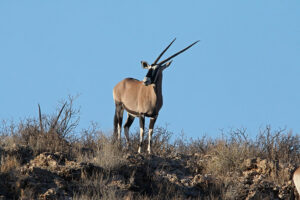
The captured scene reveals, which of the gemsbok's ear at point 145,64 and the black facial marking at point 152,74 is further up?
the gemsbok's ear at point 145,64

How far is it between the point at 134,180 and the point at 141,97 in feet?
15.1

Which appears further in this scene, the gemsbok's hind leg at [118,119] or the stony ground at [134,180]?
the gemsbok's hind leg at [118,119]

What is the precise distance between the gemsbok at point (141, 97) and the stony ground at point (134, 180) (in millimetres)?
1849

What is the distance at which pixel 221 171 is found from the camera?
13.0 m

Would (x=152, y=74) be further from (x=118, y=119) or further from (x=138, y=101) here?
(x=118, y=119)

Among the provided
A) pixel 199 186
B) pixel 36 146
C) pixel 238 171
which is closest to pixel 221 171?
pixel 238 171

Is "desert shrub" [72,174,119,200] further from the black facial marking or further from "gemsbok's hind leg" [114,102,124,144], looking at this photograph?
"gemsbok's hind leg" [114,102,124,144]

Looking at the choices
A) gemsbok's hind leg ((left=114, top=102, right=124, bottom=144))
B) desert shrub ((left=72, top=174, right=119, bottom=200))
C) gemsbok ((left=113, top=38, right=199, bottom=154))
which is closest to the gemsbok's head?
gemsbok ((left=113, top=38, right=199, bottom=154))

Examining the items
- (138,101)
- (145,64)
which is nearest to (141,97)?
(138,101)

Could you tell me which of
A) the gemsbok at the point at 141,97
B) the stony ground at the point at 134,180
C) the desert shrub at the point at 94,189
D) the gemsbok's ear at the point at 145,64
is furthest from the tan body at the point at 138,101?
the desert shrub at the point at 94,189

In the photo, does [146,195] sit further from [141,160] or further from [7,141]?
[7,141]

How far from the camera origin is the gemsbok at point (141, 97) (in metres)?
15.1

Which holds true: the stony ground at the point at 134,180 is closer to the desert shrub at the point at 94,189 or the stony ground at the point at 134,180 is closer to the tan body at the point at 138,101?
the desert shrub at the point at 94,189

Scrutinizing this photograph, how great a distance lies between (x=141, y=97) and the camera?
1584 cm
